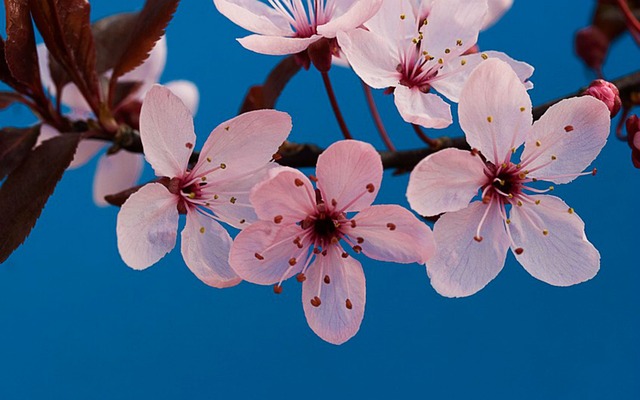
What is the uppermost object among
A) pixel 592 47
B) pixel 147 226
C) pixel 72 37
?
pixel 72 37

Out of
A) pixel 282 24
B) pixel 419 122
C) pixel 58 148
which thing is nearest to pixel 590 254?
pixel 419 122

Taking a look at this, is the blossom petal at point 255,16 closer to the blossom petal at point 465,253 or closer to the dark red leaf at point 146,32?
the dark red leaf at point 146,32

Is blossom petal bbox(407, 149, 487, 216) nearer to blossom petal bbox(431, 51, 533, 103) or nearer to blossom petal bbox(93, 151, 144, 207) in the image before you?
blossom petal bbox(431, 51, 533, 103)

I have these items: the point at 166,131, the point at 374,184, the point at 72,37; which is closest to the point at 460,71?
the point at 374,184

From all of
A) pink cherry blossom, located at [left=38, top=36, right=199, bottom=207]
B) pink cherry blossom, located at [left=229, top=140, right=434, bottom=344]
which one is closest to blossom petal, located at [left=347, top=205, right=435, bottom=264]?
pink cherry blossom, located at [left=229, top=140, right=434, bottom=344]

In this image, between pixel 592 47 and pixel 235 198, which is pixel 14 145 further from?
pixel 592 47

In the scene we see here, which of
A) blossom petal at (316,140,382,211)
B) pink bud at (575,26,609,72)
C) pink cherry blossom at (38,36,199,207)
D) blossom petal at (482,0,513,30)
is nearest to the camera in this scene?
blossom petal at (316,140,382,211)
